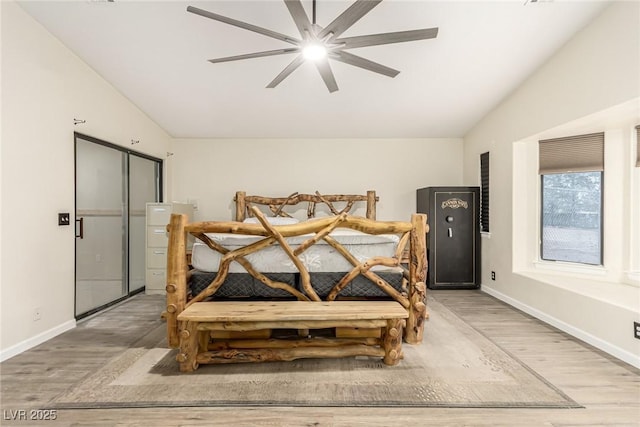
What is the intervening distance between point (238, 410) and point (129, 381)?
0.85 metres

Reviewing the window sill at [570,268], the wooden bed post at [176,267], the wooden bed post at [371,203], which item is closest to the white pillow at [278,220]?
the wooden bed post at [371,203]

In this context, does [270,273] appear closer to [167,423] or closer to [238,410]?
[238,410]

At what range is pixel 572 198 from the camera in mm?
3633

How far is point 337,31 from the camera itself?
6.68ft

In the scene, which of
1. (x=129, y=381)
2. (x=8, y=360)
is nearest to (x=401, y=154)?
(x=129, y=381)

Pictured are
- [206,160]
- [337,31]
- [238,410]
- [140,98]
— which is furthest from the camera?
[206,160]

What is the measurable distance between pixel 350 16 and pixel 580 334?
10.6ft

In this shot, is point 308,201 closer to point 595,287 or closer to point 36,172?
point 36,172

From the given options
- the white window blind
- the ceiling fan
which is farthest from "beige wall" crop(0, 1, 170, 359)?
the white window blind

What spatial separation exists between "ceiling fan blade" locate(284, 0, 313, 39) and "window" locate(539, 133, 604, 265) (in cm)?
321

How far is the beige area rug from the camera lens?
1949mm

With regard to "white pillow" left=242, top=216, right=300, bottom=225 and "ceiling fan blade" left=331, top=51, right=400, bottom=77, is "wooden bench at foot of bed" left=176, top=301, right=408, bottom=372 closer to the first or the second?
"ceiling fan blade" left=331, top=51, right=400, bottom=77

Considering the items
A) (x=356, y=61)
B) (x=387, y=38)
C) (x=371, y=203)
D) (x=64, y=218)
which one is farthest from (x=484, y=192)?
(x=64, y=218)

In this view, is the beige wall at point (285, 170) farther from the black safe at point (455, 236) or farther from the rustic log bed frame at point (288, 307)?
the rustic log bed frame at point (288, 307)
